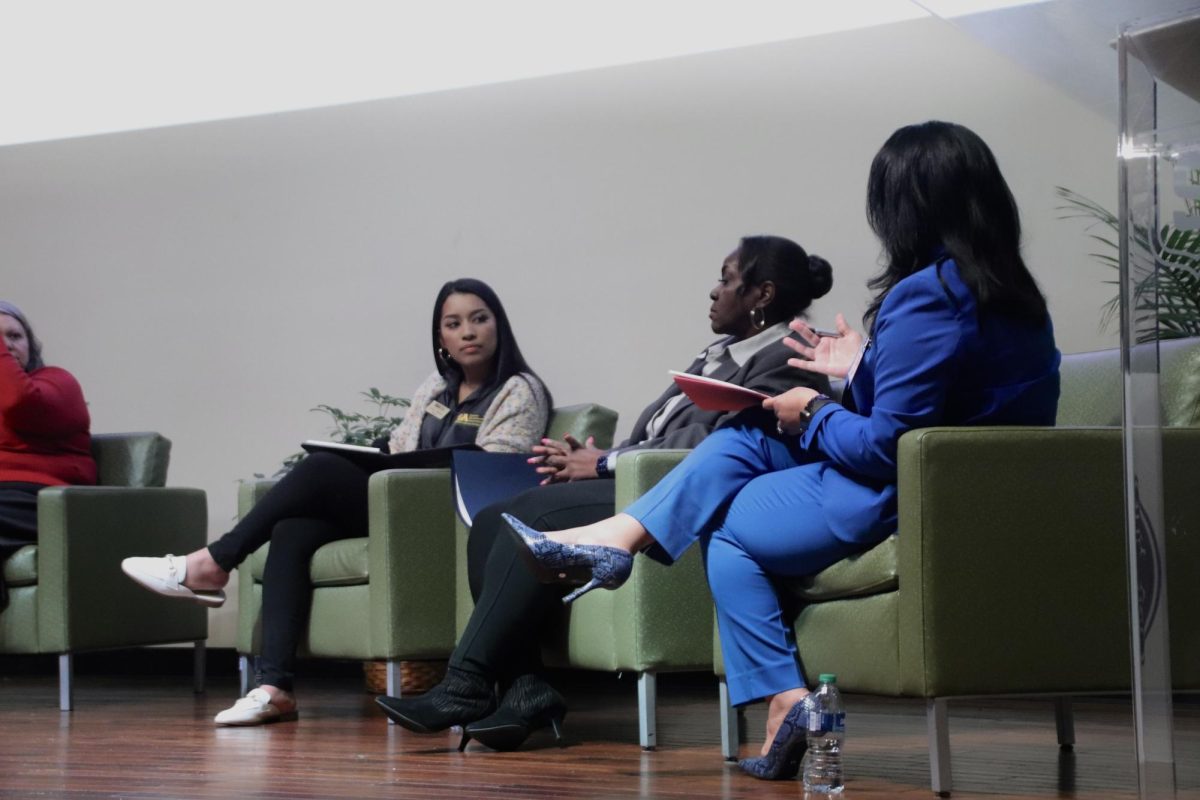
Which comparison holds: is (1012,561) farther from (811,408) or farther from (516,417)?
(516,417)

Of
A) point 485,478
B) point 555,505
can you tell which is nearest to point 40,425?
point 485,478

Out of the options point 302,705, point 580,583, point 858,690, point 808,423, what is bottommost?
point 302,705

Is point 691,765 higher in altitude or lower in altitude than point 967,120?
lower

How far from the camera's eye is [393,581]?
3428 millimetres

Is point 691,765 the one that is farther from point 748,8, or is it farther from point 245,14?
point 245,14

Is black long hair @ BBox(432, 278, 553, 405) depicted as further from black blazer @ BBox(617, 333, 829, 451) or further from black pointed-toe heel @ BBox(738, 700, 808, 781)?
black pointed-toe heel @ BBox(738, 700, 808, 781)

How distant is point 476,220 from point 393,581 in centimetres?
181

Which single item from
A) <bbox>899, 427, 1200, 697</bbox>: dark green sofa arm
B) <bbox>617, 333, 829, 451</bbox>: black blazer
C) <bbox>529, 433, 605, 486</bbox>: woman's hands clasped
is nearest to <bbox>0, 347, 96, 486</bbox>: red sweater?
<bbox>529, 433, 605, 486</bbox>: woman's hands clasped

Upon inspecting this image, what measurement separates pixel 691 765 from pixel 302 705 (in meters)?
1.70

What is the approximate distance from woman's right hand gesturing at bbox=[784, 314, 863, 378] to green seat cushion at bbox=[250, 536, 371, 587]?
4.78 ft

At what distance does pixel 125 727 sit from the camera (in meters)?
3.37

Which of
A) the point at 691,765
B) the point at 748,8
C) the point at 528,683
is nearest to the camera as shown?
the point at 691,765

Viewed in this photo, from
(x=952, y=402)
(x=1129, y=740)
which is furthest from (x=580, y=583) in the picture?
(x=1129, y=740)

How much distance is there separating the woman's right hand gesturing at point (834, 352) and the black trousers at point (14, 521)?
239 cm
